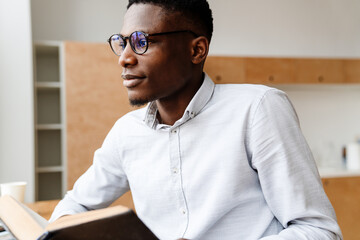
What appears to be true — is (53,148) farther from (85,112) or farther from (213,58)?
(213,58)

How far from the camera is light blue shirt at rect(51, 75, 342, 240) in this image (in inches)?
30.1

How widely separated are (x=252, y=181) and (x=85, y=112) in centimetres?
226

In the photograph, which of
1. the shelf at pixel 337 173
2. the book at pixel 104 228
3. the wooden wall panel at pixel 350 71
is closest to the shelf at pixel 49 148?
the shelf at pixel 337 173

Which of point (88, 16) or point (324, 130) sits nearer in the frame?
point (88, 16)

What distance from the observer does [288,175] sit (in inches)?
29.8

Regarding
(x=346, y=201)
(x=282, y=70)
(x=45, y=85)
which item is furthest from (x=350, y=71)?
(x=45, y=85)

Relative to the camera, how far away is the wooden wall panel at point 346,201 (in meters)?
3.38

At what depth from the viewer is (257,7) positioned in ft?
12.7

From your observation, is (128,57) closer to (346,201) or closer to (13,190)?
(13,190)

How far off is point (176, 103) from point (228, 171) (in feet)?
0.72

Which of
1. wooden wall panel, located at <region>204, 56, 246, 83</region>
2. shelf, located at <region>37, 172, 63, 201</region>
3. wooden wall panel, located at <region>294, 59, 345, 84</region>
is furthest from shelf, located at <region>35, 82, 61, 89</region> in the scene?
wooden wall panel, located at <region>294, 59, 345, 84</region>

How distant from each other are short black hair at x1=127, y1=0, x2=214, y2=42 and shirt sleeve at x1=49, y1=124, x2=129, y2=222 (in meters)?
0.36

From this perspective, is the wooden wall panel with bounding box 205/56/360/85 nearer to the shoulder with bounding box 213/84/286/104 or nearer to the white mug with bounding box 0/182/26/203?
the white mug with bounding box 0/182/26/203

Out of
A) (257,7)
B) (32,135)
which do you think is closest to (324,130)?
(257,7)
